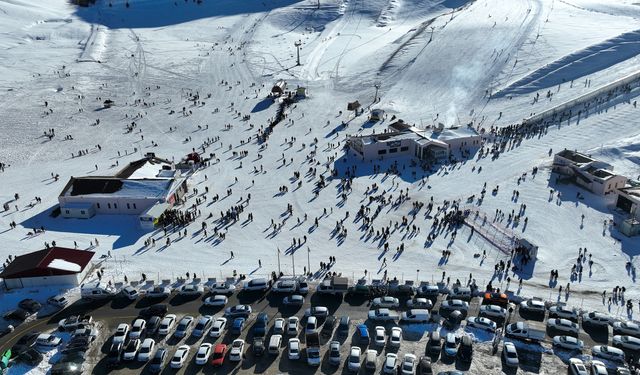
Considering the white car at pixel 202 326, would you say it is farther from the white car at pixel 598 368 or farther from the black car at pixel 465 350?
the white car at pixel 598 368

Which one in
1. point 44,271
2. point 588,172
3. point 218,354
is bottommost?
point 218,354

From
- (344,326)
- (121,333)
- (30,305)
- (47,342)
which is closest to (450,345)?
(344,326)

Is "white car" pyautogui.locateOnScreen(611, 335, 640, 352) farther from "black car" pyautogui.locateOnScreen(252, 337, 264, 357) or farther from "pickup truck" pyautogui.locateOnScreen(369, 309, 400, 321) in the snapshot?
"black car" pyautogui.locateOnScreen(252, 337, 264, 357)

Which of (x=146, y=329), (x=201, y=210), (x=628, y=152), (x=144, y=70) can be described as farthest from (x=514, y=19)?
(x=146, y=329)

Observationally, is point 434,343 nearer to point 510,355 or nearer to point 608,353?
point 510,355

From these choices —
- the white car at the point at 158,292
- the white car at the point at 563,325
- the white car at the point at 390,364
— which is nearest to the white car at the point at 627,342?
the white car at the point at 563,325

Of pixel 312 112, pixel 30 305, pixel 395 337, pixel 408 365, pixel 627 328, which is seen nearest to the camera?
pixel 408 365
